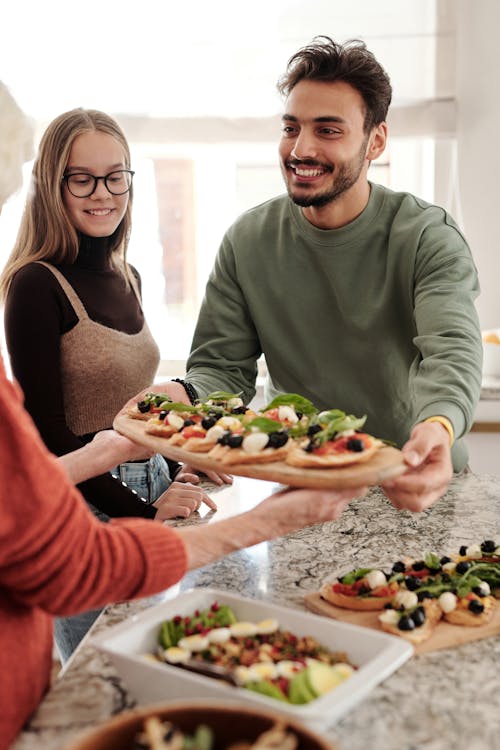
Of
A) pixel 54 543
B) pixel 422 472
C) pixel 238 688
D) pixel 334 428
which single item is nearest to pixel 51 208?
pixel 334 428

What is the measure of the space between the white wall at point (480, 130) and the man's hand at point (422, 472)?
2201 millimetres

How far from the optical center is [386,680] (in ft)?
3.80

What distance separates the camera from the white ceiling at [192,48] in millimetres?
3564

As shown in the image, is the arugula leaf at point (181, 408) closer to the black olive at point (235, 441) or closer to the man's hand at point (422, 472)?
the black olive at point (235, 441)

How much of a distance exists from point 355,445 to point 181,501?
2.07 feet

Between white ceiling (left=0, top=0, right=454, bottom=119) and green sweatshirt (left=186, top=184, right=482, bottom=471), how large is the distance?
4.37 feet

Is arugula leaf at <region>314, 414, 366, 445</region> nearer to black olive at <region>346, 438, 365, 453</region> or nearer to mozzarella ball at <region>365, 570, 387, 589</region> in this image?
black olive at <region>346, 438, 365, 453</region>

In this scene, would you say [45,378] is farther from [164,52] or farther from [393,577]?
[164,52]

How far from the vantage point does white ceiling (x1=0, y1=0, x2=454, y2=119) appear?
3.56 metres

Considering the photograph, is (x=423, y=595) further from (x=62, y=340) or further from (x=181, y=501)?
(x=62, y=340)

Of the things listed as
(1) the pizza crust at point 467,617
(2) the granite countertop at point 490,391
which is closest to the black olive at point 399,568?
(1) the pizza crust at point 467,617

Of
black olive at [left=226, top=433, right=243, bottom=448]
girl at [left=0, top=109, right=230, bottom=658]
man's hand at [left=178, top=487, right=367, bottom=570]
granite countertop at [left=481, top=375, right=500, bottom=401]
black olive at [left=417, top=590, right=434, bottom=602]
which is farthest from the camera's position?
granite countertop at [left=481, top=375, right=500, bottom=401]

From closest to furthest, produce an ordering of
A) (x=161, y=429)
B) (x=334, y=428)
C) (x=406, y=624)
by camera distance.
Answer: (x=406, y=624) → (x=334, y=428) → (x=161, y=429)

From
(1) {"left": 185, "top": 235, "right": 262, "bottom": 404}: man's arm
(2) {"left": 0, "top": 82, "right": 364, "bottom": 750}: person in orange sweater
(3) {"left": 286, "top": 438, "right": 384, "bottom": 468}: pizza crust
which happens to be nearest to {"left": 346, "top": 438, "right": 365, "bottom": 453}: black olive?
(3) {"left": 286, "top": 438, "right": 384, "bottom": 468}: pizza crust
